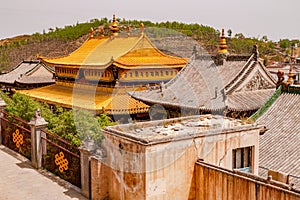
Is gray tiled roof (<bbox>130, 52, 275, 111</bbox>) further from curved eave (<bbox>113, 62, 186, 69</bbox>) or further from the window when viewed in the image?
the window

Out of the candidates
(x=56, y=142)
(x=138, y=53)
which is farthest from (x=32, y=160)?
(x=138, y=53)

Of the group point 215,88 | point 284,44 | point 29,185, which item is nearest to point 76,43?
point 284,44

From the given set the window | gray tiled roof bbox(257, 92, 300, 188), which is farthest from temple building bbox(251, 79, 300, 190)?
the window

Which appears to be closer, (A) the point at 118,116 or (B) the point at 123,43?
(A) the point at 118,116

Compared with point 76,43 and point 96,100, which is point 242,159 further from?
point 76,43

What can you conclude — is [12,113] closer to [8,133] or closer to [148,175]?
[8,133]

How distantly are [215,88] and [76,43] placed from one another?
68938 millimetres

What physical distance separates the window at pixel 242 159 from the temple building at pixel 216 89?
454 centimetres

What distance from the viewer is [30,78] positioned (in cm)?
3069

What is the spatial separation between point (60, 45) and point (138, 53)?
6023 centimetres

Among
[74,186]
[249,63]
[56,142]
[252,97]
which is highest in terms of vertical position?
[249,63]

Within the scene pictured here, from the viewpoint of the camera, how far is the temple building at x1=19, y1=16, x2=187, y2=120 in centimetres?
1945

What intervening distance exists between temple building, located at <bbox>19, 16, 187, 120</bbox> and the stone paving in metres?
6.78

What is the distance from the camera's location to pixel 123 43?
23062mm
